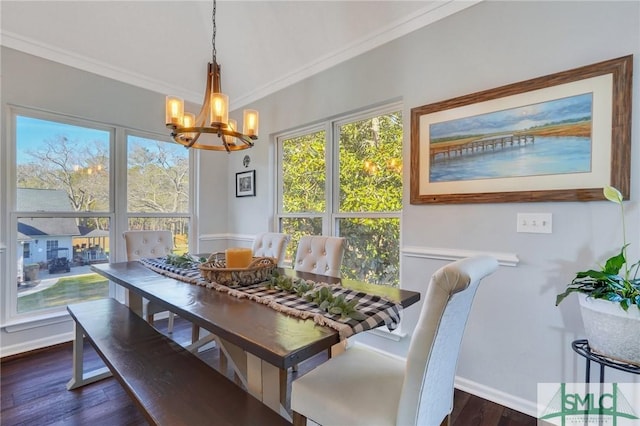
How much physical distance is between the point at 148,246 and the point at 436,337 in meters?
2.66

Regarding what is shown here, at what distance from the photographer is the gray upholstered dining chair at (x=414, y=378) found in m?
0.92

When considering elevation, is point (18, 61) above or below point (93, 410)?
above

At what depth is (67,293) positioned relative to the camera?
2838 millimetres

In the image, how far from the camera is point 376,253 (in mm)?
2551

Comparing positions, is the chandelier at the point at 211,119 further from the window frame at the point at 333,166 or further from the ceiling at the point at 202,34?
the ceiling at the point at 202,34

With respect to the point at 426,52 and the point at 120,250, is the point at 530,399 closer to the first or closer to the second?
the point at 426,52

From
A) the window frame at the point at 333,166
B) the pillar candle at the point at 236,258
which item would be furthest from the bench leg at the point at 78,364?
the window frame at the point at 333,166

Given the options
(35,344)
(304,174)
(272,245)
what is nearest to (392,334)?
(272,245)

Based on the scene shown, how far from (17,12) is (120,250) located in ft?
7.22

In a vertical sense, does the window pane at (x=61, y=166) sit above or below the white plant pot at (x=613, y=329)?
above

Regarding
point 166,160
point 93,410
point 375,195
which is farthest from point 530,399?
point 166,160

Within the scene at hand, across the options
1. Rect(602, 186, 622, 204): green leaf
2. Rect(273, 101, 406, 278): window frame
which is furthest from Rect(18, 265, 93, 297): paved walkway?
Rect(602, 186, 622, 204): green leaf

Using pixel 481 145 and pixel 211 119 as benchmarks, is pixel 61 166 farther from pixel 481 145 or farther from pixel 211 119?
pixel 481 145

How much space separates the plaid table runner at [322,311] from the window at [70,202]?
6.13 feet
